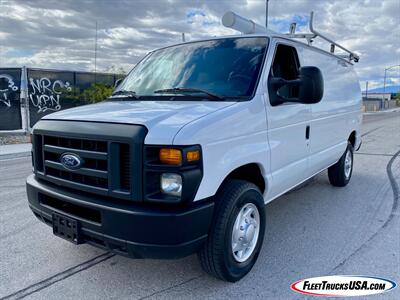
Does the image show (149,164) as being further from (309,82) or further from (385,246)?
(385,246)

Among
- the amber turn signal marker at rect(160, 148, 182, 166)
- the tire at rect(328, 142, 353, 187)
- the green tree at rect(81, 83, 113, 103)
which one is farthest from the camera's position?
the green tree at rect(81, 83, 113, 103)

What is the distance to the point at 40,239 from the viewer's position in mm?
3902

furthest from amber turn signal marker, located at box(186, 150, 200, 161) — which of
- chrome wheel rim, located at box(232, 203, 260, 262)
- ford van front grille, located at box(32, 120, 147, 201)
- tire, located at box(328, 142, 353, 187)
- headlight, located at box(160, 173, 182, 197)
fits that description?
tire, located at box(328, 142, 353, 187)

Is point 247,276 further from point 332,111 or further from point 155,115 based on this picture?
point 332,111

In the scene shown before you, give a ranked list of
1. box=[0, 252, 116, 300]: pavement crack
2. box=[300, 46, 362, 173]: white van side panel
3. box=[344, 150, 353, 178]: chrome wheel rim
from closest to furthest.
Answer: box=[0, 252, 116, 300]: pavement crack
box=[300, 46, 362, 173]: white van side panel
box=[344, 150, 353, 178]: chrome wheel rim

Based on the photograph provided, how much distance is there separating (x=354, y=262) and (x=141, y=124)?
8.20 ft

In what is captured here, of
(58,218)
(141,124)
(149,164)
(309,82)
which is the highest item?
(309,82)

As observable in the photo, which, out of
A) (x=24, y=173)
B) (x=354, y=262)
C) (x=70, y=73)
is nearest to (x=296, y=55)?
(x=354, y=262)

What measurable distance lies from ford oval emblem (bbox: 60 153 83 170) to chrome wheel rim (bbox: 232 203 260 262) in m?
1.37

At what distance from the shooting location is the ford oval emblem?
272 centimetres

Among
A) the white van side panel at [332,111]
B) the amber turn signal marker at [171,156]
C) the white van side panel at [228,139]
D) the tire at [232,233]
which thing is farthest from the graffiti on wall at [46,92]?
the amber turn signal marker at [171,156]

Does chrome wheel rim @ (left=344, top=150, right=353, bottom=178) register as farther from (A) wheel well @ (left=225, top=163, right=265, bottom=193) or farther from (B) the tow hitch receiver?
(B) the tow hitch receiver

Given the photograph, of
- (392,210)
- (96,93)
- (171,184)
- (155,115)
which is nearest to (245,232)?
(171,184)

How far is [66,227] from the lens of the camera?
2.83m
